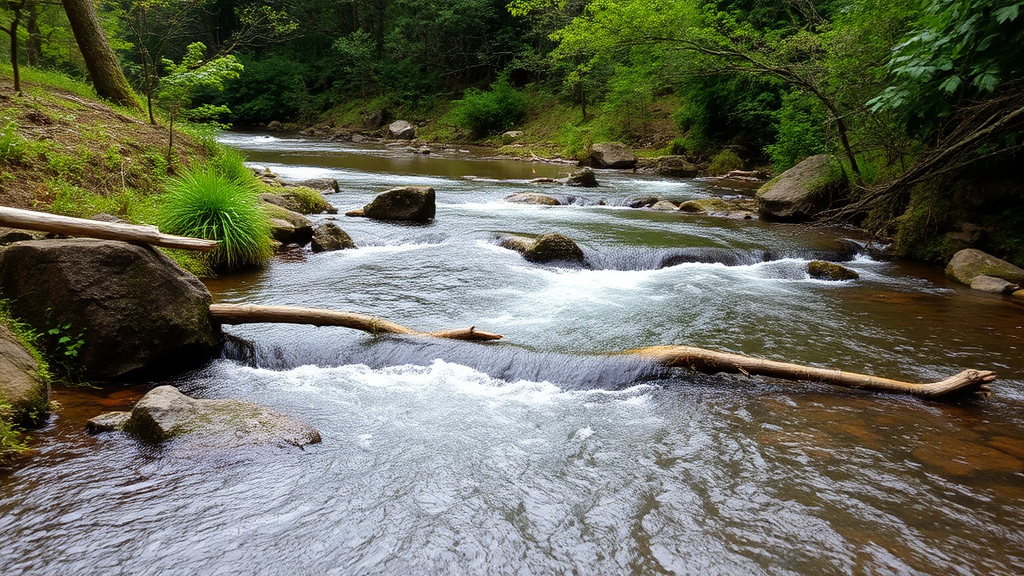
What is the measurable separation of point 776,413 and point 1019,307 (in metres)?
6.01

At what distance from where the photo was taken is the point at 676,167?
82.9 ft

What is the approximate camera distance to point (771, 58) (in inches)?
546

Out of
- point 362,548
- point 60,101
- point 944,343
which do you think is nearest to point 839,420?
point 944,343

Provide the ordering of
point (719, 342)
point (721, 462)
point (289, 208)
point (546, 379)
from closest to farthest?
point (721, 462) → point (546, 379) → point (719, 342) → point (289, 208)

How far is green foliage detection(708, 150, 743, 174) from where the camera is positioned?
2453 cm

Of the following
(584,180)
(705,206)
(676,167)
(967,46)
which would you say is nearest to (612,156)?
(676,167)

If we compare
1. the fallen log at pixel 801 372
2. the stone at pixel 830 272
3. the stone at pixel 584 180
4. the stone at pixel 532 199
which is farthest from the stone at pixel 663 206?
the fallen log at pixel 801 372

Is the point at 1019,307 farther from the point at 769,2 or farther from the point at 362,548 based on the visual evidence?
the point at 769,2

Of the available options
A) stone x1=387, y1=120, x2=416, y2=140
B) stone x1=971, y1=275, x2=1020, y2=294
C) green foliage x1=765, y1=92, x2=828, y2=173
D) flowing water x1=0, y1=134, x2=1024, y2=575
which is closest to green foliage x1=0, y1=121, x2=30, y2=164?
flowing water x1=0, y1=134, x2=1024, y2=575

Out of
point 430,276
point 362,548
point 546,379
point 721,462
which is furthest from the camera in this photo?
point 430,276

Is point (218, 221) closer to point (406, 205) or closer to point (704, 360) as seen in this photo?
point (406, 205)

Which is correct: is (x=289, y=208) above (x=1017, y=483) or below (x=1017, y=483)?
above

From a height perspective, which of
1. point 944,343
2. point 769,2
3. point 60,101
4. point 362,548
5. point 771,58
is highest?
point 769,2

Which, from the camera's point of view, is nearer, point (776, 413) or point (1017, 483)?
point (1017, 483)
